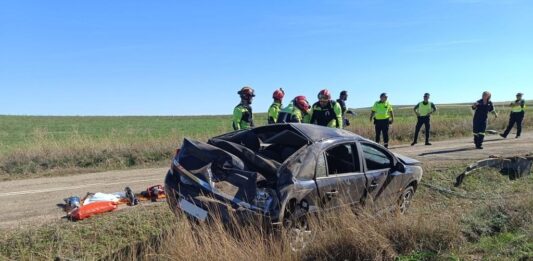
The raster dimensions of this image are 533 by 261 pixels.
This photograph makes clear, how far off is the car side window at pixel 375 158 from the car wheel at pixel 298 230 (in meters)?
1.84

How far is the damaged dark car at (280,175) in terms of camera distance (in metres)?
5.16

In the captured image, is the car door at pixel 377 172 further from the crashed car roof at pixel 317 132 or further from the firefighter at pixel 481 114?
the firefighter at pixel 481 114

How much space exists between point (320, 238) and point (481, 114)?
1198 cm

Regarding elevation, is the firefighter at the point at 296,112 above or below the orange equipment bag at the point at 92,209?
above

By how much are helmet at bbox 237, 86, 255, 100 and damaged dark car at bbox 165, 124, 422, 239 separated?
2.96 m

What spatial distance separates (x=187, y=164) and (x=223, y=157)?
1.58ft

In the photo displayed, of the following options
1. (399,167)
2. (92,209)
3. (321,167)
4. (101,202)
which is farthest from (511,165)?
(92,209)

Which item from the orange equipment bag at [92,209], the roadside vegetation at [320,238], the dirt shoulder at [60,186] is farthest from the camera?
the dirt shoulder at [60,186]

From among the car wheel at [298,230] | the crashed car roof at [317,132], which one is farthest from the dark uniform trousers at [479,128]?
the car wheel at [298,230]

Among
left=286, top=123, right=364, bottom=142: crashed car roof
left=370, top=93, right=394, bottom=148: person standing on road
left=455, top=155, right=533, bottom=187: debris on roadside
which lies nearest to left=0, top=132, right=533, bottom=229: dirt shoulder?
left=370, top=93, right=394, bottom=148: person standing on road

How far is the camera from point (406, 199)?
24.9 feet

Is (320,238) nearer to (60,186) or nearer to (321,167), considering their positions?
(321,167)

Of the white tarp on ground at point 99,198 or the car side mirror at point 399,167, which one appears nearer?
the car side mirror at point 399,167

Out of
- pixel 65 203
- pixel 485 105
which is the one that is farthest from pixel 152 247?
pixel 485 105
